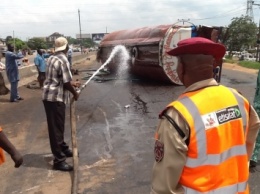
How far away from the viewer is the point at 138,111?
8750 millimetres

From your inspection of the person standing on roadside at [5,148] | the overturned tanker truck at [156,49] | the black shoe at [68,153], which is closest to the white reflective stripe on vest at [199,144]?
the person standing on roadside at [5,148]

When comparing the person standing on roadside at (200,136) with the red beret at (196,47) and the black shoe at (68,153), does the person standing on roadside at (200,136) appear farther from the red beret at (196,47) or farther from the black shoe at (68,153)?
the black shoe at (68,153)

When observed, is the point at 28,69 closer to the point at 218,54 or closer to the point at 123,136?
the point at 123,136

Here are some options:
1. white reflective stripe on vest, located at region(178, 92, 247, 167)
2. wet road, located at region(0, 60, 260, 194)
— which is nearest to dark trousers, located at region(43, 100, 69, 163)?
wet road, located at region(0, 60, 260, 194)

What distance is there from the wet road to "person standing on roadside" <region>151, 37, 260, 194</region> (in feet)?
7.90

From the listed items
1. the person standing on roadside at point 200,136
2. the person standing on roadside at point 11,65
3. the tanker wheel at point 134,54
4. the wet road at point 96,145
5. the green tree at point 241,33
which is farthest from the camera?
the green tree at point 241,33

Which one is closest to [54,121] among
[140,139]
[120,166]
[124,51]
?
[120,166]

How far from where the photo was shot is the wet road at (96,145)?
425 cm

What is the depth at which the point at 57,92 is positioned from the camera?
15.4 feet

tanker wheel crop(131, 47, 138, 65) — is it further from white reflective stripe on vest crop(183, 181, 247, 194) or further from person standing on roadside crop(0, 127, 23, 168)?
white reflective stripe on vest crop(183, 181, 247, 194)

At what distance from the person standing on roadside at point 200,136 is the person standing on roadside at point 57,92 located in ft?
9.91

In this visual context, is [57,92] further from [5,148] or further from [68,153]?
[5,148]

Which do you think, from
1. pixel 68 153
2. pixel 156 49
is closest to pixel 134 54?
pixel 156 49

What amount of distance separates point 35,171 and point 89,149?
3.52 feet
